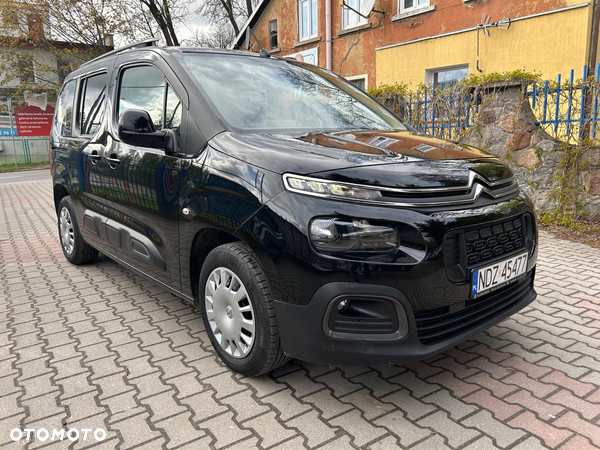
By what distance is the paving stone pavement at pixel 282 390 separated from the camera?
214cm

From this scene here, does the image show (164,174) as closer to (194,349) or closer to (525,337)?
(194,349)

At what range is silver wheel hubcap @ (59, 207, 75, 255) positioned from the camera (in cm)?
487

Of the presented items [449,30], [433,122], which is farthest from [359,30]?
[433,122]

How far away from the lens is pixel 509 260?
2439 millimetres

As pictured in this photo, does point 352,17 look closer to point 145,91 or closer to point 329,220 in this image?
point 145,91

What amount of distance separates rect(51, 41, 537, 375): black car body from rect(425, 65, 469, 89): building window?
1001 centimetres

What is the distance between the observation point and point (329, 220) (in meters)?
2.09

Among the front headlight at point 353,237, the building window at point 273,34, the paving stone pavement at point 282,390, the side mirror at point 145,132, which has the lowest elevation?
the paving stone pavement at point 282,390

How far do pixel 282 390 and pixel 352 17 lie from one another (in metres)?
14.5

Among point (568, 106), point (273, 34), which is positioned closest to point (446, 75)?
point (568, 106)

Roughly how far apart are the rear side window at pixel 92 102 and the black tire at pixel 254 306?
2.08 metres

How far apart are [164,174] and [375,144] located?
1.30m

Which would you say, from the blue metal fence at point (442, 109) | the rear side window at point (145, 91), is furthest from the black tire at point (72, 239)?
the blue metal fence at point (442, 109)

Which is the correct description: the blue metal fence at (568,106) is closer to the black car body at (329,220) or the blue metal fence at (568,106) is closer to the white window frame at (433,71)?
the black car body at (329,220)
